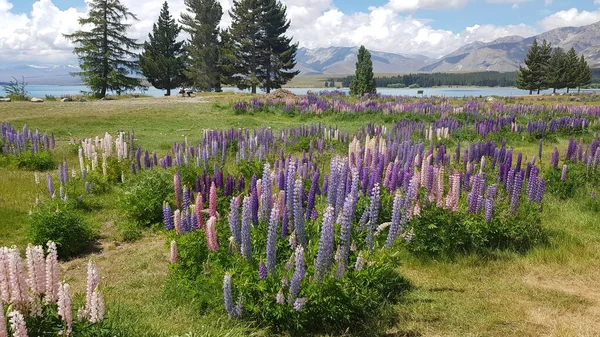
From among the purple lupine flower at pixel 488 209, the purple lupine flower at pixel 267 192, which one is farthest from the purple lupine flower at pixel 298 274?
the purple lupine flower at pixel 488 209

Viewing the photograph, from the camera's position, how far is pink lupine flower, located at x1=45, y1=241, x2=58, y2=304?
3469 millimetres

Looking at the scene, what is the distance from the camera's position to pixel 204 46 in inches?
2372

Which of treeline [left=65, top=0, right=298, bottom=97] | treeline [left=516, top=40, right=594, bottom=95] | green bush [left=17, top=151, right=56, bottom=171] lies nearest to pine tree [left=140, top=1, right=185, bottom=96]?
treeline [left=65, top=0, right=298, bottom=97]

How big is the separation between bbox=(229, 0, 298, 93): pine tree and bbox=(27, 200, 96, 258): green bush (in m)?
51.4

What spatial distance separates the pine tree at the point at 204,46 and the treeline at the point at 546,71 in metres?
52.0

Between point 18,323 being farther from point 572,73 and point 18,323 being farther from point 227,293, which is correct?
point 572,73

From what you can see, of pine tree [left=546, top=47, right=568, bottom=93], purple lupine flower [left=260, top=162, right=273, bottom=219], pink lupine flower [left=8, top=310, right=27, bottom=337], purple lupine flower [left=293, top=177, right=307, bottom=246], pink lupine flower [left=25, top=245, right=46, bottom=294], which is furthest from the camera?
pine tree [left=546, top=47, right=568, bottom=93]

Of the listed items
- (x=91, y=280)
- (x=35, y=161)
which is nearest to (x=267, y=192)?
(x=91, y=280)

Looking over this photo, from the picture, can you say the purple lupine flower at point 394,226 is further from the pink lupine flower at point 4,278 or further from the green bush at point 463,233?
the pink lupine flower at point 4,278

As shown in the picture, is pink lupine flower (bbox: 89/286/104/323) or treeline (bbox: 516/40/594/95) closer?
pink lupine flower (bbox: 89/286/104/323)

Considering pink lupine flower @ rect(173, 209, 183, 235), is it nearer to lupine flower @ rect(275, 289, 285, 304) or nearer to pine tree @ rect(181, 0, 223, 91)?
lupine flower @ rect(275, 289, 285, 304)

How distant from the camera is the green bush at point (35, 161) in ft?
40.1

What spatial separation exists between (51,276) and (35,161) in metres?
10.3

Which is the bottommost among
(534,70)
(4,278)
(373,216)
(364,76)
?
(373,216)
